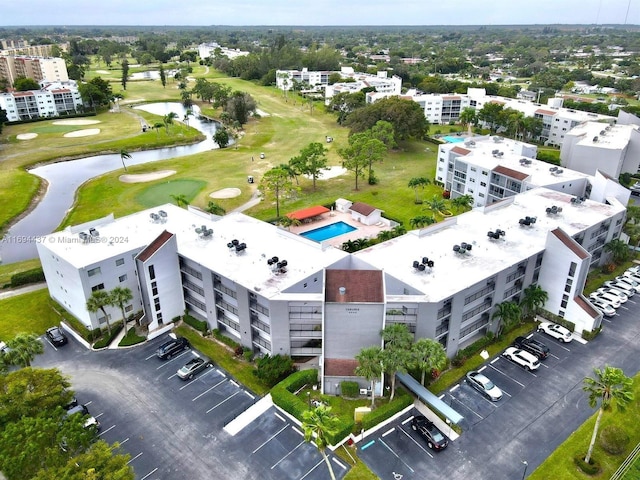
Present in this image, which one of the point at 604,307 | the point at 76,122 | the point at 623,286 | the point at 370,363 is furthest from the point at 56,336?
the point at 76,122

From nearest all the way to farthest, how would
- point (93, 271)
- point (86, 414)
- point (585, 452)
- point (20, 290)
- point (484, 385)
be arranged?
1. point (585, 452)
2. point (86, 414)
3. point (484, 385)
4. point (93, 271)
5. point (20, 290)

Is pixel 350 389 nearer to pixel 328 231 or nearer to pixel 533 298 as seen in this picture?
pixel 533 298

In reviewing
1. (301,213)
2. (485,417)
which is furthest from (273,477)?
(301,213)

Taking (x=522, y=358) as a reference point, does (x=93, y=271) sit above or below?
above

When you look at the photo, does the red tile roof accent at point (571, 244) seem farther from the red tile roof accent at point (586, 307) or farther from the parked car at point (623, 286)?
the parked car at point (623, 286)

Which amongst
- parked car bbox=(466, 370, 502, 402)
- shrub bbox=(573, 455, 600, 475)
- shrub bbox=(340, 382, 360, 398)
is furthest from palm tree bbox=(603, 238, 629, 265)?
shrub bbox=(340, 382, 360, 398)

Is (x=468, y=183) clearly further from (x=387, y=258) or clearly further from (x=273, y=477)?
(x=273, y=477)
